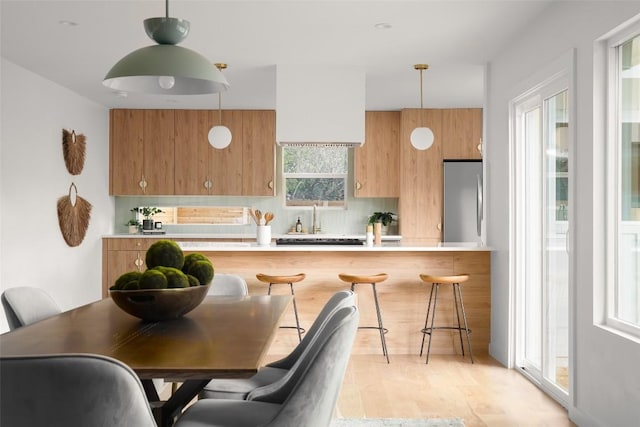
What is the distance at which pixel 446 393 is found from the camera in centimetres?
441

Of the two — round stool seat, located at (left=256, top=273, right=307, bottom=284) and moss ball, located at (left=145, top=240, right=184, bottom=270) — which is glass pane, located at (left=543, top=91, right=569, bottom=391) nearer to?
round stool seat, located at (left=256, top=273, right=307, bottom=284)

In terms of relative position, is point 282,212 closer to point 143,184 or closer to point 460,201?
point 143,184

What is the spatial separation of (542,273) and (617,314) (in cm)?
113

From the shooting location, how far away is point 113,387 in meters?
1.54

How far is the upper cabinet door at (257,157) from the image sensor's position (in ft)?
27.2

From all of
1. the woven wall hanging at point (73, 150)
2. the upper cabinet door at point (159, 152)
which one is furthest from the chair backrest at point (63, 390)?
the upper cabinet door at point (159, 152)

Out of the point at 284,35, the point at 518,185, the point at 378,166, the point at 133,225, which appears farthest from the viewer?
the point at 133,225

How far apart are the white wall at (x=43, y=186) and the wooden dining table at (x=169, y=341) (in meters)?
3.34

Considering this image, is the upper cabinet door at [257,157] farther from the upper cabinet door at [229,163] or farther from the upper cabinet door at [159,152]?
the upper cabinet door at [159,152]

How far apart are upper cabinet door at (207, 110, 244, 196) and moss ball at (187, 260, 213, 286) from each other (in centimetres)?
576

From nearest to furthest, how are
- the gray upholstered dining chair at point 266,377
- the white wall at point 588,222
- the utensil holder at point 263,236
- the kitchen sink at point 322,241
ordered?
the gray upholstered dining chair at point 266,377 → the white wall at point 588,222 → the utensil holder at point 263,236 → the kitchen sink at point 322,241

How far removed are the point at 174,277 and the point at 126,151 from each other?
6.26 meters

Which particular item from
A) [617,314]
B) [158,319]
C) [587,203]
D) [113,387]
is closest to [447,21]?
[587,203]

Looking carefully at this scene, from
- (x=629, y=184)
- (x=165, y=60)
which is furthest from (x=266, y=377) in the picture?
(x=629, y=184)
